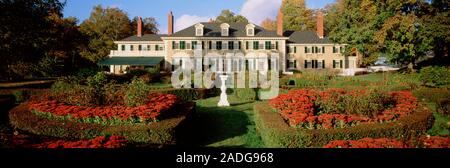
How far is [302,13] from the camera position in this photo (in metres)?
61.8

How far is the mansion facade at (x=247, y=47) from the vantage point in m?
44.3

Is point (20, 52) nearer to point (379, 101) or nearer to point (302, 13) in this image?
point (379, 101)

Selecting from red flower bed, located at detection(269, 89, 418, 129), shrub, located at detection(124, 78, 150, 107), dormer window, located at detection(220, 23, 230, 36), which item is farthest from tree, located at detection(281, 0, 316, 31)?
shrub, located at detection(124, 78, 150, 107)

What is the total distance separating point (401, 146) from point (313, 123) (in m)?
2.77

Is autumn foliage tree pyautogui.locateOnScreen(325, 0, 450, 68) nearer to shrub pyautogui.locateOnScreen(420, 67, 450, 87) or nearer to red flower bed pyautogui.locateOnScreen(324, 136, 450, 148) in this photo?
shrub pyautogui.locateOnScreen(420, 67, 450, 87)

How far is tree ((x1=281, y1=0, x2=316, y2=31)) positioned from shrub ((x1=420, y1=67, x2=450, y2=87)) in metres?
43.0

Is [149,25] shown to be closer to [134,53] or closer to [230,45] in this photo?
→ [134,53]

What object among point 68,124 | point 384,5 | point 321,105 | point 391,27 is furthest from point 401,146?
point 384,5

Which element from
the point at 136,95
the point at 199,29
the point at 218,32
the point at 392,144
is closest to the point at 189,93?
the point at 136,95

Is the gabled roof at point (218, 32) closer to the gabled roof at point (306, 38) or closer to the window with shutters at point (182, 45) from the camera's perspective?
the window with shutters at point (182, 45)

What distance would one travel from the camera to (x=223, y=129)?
11531mm

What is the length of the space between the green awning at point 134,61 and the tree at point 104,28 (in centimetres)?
927
